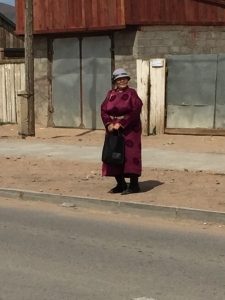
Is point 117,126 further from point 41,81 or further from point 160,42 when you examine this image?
point 41,81

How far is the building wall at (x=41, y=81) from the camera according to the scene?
69.8 feet

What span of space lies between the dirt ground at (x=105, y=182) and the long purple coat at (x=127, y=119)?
1.38ft

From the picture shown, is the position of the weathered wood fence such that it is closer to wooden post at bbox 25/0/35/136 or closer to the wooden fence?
wooden post at bbox 25/0/35/136

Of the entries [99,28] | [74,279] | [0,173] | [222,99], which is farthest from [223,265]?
[99,28]

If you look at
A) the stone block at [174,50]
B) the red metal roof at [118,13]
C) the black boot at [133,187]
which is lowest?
the black boot at [133,187]

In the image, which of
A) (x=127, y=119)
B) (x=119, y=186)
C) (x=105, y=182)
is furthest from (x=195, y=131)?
(x=127, y=119)

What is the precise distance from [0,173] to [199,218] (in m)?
4.75

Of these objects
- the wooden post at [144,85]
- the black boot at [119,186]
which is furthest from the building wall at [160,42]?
the black boot at [119,186]

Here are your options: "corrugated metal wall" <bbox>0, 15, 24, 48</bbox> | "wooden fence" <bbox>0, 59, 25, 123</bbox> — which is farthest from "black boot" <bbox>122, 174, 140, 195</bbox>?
"corrugated metal wall" <bbox>0, 15, 24, 48</bbox>

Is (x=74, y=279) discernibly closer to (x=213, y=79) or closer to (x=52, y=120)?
(x=213, y=79)

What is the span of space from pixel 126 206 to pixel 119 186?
2.95ft

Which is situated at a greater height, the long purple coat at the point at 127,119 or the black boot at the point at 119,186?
the long purple coat at the point at 127,119

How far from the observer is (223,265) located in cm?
695

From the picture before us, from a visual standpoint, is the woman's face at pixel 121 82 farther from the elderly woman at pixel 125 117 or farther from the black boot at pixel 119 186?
the black boot at pixel 119 186
